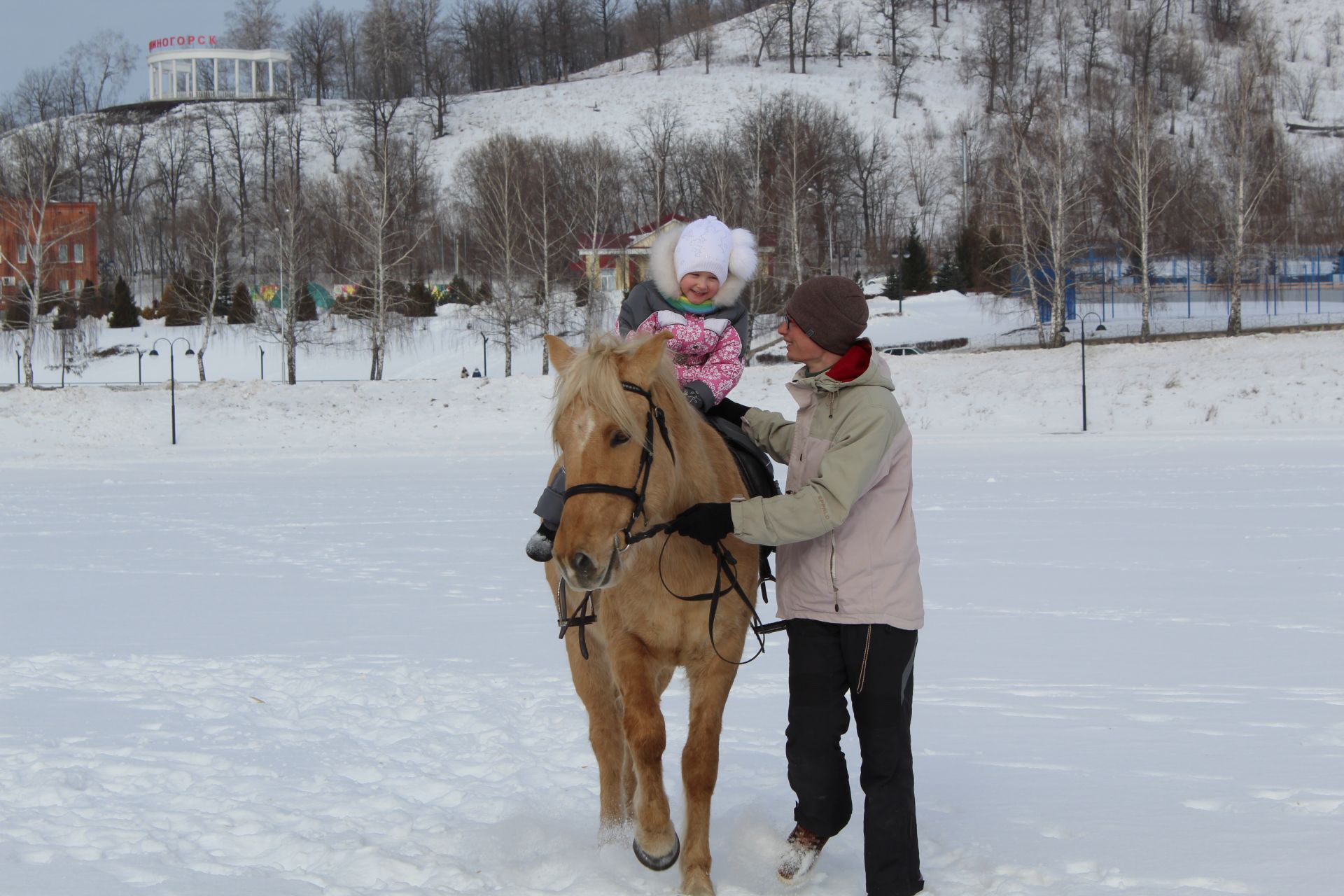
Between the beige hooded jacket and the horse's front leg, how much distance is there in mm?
529

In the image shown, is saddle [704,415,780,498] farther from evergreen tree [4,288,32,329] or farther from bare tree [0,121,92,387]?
evergreen tree [4,288,32,329]

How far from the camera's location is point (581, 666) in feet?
14.9

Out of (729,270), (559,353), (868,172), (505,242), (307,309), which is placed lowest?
(559,353)

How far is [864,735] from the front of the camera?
3951mm

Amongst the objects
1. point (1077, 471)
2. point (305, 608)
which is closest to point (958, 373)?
point (1077, 471)

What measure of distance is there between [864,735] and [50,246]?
41.9 metres

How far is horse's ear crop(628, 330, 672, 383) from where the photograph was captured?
364 centimetres

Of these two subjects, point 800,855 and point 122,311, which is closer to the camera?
point 800,855

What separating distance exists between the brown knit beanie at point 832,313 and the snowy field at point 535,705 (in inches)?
72.1

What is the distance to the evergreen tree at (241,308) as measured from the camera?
50719 mm

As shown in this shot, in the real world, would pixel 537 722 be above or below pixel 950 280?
below

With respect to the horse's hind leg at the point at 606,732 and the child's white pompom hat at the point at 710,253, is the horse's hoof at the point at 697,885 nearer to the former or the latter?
the horse's hind leg at the point at 606,732

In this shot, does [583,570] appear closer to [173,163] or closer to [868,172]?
[868,172]

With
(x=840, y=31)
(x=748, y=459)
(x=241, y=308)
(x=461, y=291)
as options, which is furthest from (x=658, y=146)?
(x=748, y=459)
